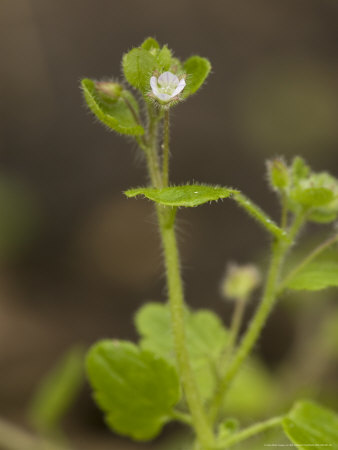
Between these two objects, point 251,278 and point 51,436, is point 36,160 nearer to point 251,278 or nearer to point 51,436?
point 51,436

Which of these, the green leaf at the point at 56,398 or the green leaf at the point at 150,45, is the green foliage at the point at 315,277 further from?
the green leaf at the point at 56,398

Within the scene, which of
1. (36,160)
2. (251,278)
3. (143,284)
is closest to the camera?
(251,278)

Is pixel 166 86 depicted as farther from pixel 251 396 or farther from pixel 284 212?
pixel 251 396

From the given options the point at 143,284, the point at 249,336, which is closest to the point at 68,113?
the point at 143,284

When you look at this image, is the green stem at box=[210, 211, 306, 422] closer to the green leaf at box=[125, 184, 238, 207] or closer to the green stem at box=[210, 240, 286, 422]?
the green stem at box=[210, 240, 286, 422]

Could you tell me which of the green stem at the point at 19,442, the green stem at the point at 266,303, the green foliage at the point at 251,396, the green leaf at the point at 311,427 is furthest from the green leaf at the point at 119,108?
the green foliage at the point at 251,396
